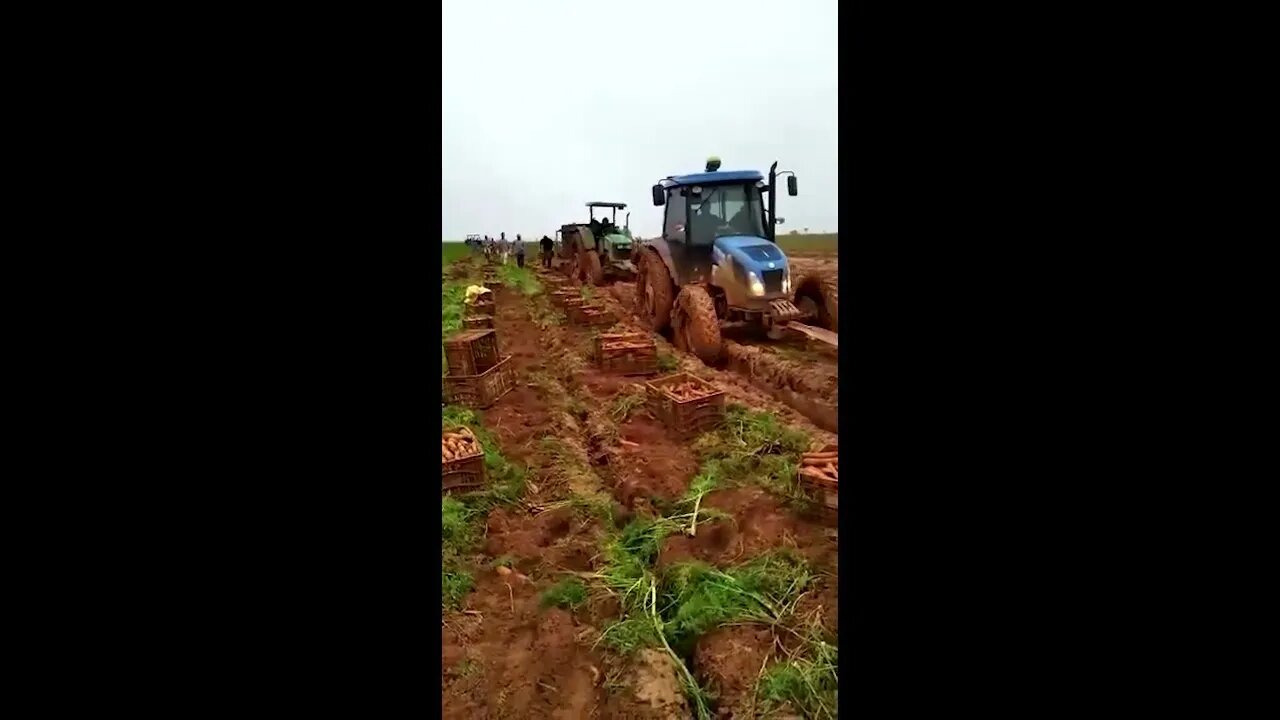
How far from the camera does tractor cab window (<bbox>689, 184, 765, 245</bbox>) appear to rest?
907cm

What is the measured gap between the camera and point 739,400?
20.6 feet

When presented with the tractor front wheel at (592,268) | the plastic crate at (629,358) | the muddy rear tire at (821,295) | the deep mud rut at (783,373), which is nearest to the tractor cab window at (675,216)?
the deep mud rut at (783,373)

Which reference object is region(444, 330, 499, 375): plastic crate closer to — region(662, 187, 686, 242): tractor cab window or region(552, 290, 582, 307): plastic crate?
region(662, 187, 686, 242): tractor cab window

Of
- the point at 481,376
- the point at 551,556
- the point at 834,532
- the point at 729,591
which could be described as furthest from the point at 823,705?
the point at 481,376

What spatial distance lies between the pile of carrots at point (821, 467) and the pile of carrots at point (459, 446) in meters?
2.11

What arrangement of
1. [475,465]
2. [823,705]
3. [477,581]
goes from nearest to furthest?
[823,705] → [477,581] → [475,465]

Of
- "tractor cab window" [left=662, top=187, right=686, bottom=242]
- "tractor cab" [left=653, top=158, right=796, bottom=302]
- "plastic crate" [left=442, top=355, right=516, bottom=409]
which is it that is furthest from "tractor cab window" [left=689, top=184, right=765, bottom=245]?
"plastic crate" [left=442, top=355, right=516, bottom=409]

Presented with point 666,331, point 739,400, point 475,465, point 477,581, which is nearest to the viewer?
point 477,581

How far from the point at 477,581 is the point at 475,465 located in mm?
1161

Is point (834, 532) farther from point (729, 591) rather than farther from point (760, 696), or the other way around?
point (760, 696)

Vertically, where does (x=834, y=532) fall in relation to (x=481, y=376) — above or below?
below

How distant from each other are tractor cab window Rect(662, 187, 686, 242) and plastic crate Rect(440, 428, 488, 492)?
222 inches

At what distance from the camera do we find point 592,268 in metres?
18.6

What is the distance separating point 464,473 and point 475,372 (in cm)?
245
